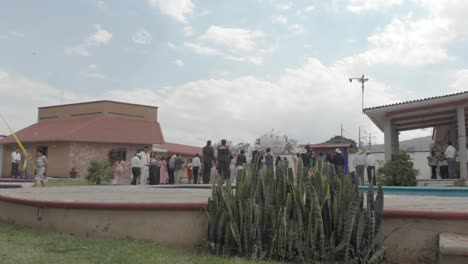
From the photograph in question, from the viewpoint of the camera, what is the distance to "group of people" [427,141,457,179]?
1486 cm

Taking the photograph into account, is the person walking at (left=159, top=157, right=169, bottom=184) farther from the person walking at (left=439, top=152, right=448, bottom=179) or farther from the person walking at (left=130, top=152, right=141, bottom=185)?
the person walking at (left=439, top=152, right=448, bottom=179)

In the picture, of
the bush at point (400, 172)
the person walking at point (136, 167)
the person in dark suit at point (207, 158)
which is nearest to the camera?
the person in dark suit at point (207, 158)

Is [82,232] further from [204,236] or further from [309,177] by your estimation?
[309,177]

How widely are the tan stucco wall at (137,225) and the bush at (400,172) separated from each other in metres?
11.3

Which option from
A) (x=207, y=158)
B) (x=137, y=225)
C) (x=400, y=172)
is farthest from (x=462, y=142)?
(x=137, y=225)

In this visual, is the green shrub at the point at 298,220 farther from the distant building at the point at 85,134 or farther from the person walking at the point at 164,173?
the distant building at the point at 85,134

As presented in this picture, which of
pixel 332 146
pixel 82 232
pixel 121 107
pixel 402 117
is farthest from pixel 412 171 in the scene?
pixel 121 107

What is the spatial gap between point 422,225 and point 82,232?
12.8 ft

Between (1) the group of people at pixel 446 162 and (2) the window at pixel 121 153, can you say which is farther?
(2) the window at pixel 121 153

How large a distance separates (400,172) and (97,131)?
20.6 meters

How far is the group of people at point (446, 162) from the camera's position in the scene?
48.8 feet

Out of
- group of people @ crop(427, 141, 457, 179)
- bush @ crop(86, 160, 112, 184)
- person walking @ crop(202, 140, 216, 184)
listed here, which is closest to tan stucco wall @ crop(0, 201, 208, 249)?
person walking @ crop(202, 140, 216, 184)

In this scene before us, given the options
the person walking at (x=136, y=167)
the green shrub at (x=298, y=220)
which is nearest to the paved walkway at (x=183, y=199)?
the green shrub at (x=298, y=220)

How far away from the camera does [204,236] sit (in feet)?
15.5
